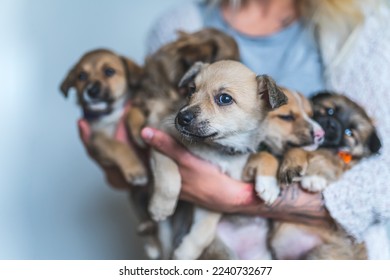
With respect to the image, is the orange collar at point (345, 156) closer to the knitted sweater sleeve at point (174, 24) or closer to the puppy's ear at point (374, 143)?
the puppy's ear at point (374, 143)

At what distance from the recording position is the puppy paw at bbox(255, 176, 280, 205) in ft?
4.58

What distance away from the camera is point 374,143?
1516 millimetres

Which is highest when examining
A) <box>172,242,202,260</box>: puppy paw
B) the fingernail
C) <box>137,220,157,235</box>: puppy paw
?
the fingernail

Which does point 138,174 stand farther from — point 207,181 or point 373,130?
point 373,130

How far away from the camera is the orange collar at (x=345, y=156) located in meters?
1.54

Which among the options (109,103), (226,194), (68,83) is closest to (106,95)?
(109,103)

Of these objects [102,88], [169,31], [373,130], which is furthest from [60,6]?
[373,130]

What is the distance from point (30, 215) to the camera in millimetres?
2289

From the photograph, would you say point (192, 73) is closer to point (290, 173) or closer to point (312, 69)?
point (290, 173)

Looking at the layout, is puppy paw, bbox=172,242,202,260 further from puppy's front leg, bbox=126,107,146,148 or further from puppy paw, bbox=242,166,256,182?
puppy's front leg, bbox=126,107,146,148

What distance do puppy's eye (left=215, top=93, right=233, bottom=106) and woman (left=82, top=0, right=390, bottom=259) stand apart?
275mm

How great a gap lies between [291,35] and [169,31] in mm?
472

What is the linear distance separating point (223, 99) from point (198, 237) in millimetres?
456

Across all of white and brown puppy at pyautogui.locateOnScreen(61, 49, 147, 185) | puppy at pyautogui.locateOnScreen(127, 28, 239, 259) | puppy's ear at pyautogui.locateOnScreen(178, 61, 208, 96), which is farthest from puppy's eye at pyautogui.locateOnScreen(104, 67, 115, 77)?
puppy's ear at pyautogui.locateOnScreen(178, 61, 208, 96)
